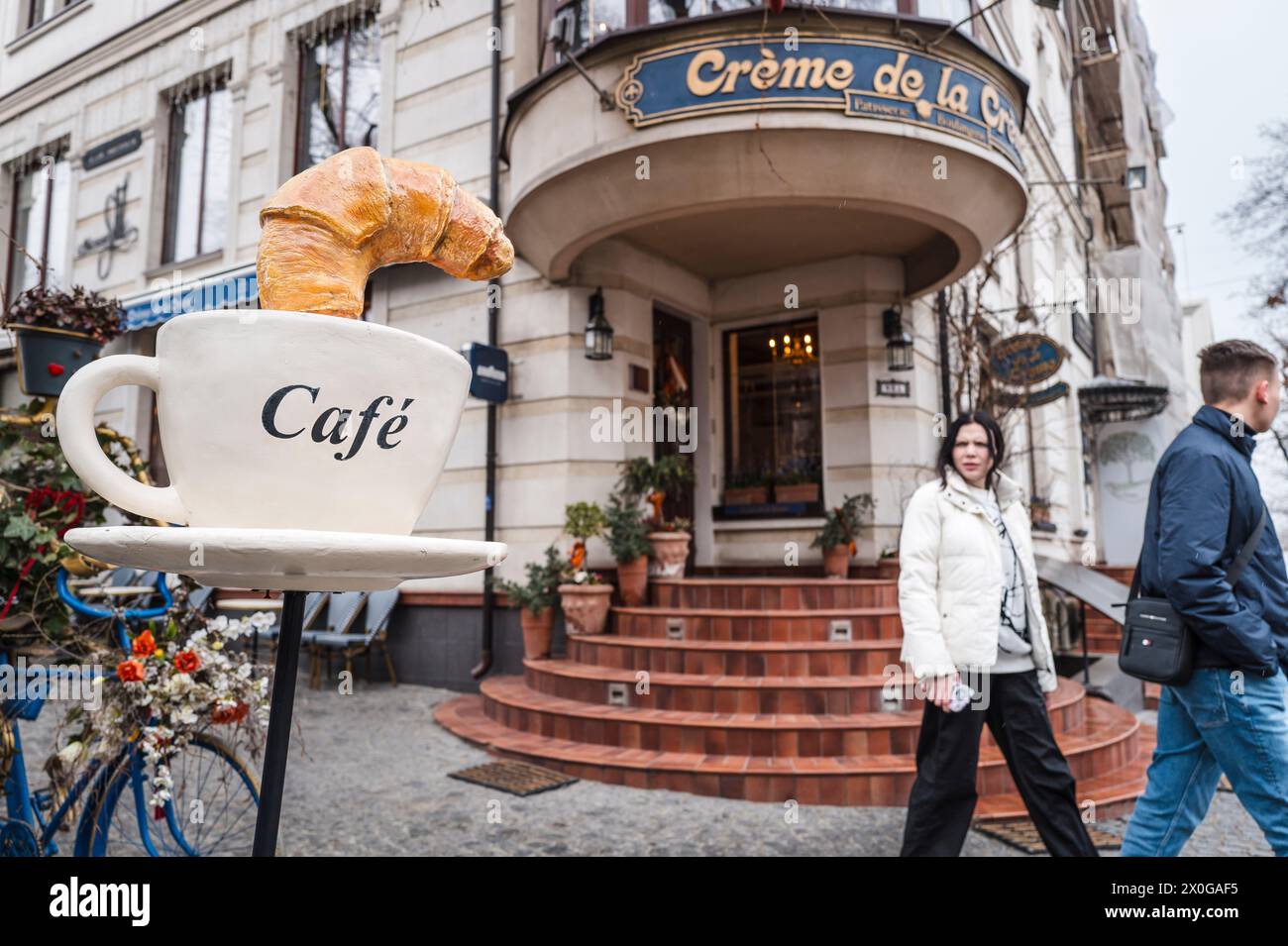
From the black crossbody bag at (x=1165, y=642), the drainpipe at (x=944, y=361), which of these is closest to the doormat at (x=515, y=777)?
the black crossbody bag at (x=1165, y=642)

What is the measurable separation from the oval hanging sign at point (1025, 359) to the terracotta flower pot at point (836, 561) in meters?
2.83

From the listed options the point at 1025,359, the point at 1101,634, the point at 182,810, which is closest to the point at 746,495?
the point at 1025,359

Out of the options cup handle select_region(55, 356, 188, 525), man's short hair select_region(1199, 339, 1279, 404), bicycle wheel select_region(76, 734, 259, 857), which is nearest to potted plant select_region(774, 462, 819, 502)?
man's short hair select_region(1199, 339, 1279, 404)

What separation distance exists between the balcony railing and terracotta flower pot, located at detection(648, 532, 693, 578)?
4110 millimetres

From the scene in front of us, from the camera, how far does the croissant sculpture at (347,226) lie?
99 centimetres

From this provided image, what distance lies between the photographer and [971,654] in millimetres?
3107

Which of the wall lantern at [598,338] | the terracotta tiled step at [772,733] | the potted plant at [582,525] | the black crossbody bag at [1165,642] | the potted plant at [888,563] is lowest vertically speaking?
the terracotta tiled step at [772,733]

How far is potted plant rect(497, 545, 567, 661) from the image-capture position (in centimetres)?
696

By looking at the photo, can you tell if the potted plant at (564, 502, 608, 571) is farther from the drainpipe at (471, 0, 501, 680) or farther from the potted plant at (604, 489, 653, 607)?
the drainpipe at (471, 0, 501, 680)

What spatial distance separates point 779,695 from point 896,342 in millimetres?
4292

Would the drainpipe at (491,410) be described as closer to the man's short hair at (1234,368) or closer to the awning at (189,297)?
the awning at (189,297)

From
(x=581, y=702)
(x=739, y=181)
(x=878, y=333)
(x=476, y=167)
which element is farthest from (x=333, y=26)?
(x=581, y=702)

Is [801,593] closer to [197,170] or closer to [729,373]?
[729,373]

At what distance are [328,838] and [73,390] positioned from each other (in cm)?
354
